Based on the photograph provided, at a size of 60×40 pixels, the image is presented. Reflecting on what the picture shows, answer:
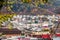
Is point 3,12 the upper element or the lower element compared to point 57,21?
upper

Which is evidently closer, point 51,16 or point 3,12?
point 3,12

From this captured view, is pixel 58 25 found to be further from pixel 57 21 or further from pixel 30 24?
pixel 30 24

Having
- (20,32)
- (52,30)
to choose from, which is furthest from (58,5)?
(20,32)

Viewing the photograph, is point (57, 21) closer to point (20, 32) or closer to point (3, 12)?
point (20, 32)

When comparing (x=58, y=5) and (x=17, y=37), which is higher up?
(x=58, y=5)

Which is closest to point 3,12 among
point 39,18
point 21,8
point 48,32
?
point 21,8

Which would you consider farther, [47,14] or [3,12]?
[47,14]

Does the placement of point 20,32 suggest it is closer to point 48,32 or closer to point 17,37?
point 17,37

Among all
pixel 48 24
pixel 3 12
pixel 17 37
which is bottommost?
pixel 17 37
